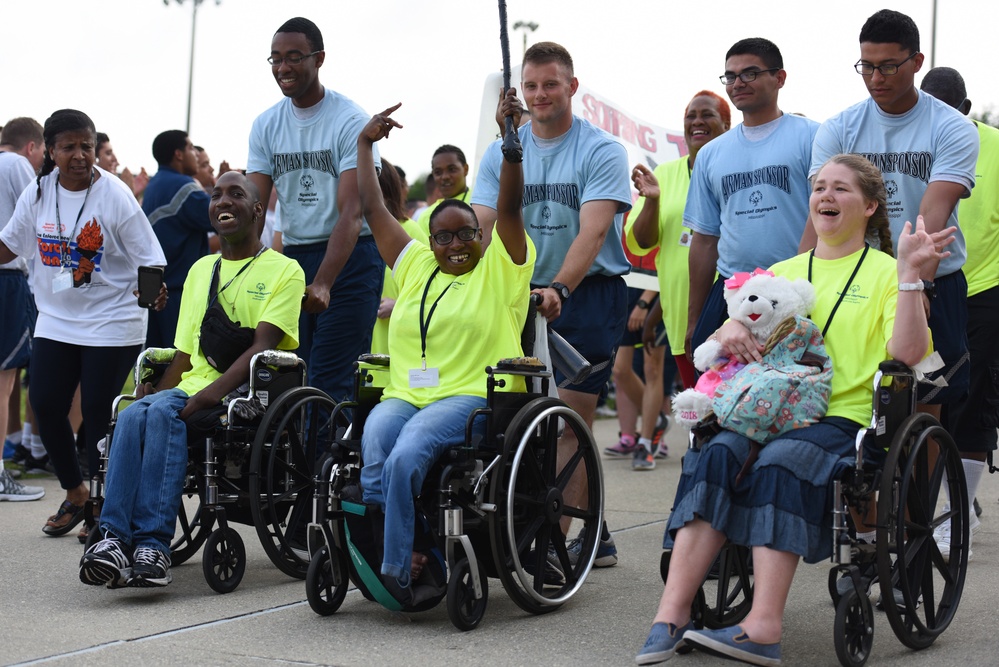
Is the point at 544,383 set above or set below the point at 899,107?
below

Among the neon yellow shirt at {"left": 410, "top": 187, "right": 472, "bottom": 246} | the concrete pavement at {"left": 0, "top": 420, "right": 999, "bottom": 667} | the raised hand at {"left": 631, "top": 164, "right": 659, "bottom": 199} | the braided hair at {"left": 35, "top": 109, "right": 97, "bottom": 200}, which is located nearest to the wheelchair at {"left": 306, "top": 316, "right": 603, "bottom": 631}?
the concrete pavement at {"left": 0, "top": 420, "right": 999, "bottom": 667}

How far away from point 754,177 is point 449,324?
4.93ft

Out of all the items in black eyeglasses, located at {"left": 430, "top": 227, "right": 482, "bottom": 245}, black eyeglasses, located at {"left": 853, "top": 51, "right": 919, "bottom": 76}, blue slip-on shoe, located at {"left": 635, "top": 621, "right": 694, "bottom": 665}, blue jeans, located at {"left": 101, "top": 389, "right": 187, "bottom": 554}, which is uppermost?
black eyeglasses, located at {"left": 853, "top": 51, "right": 919, "bottom": 76}

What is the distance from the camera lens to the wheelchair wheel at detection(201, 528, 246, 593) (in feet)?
15.5

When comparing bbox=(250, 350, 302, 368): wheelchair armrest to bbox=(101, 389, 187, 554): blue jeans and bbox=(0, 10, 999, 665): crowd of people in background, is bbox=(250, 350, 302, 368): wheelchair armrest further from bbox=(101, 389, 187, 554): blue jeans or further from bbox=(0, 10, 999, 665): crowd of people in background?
bbox=(101, 389, 187, 554): blue jeans

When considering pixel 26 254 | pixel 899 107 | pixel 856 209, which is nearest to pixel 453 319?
pixel 856 209

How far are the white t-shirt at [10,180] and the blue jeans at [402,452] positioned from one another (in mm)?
3792

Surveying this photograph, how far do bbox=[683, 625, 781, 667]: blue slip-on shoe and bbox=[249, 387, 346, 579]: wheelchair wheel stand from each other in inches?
67.2

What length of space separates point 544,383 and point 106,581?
1686mm

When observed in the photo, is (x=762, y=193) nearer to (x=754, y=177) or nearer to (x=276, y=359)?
(x=754, y=177)

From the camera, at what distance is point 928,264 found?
3807 mm

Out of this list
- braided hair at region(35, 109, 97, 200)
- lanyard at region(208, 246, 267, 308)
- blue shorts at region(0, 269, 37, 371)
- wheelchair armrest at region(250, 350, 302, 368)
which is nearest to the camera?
wheelchair armrest at region(250, 350, 302, 368)

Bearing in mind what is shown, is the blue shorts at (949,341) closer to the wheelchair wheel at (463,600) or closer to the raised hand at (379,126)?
the wheelchair wheel at (463,600)

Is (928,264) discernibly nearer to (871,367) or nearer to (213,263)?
(871,367)
